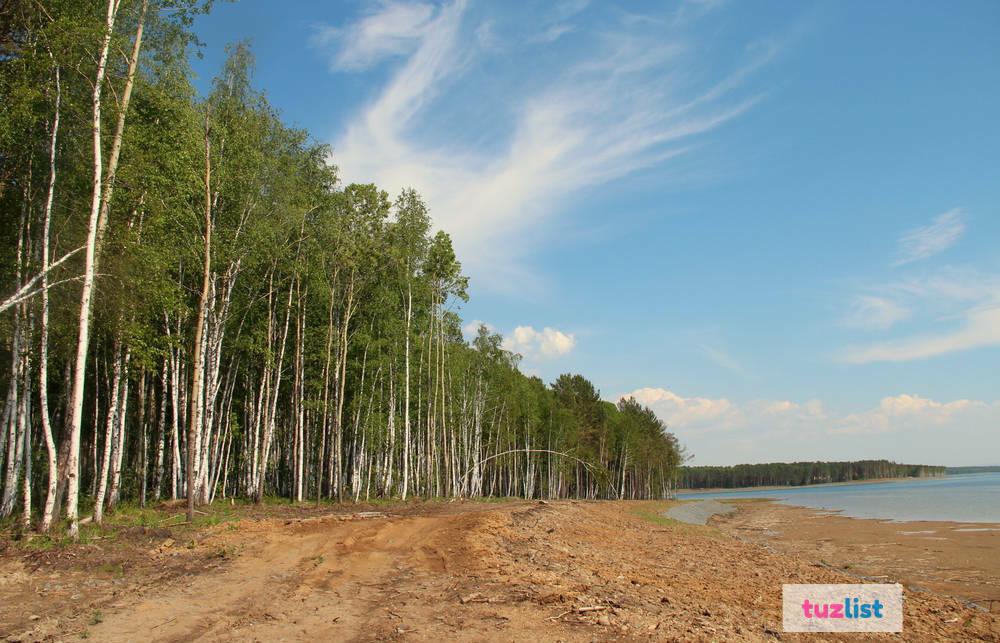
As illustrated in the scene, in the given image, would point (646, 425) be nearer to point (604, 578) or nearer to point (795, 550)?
point (795, 550)

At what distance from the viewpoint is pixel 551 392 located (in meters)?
74.8

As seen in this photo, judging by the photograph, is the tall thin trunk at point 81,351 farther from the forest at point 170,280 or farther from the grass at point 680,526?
the grass at point 680,526

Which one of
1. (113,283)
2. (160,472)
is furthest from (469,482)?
(113,283)

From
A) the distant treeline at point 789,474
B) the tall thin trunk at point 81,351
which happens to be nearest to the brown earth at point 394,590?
the tall thin trunk at point 81,351

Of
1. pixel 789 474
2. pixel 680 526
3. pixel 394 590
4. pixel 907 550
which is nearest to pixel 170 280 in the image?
pixel 394 590

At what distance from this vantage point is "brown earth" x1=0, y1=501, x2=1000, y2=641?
298 inches

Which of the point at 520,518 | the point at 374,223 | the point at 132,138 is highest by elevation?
the point at 374,223

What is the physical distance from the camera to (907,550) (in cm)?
2150

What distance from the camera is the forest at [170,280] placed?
14.0m

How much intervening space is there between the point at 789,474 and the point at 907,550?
591 ft

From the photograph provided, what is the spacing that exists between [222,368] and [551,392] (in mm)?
49010

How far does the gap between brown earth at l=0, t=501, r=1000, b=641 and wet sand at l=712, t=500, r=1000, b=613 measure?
1925mm

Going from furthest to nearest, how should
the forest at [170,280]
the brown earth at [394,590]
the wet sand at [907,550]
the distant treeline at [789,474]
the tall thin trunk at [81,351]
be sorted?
the distant treeline at [789,474], the wet sand at [907,550], the forest at [170,280], the tall thin trunk at [81,351], the brown earth at [394,590]

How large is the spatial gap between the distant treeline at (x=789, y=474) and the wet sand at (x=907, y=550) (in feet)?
518
